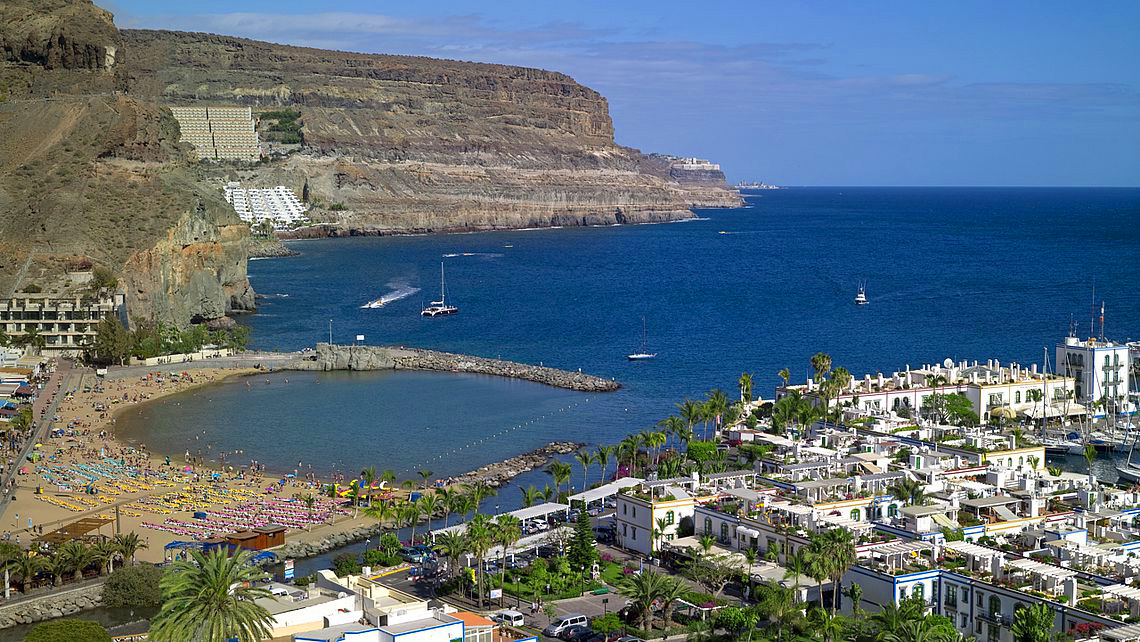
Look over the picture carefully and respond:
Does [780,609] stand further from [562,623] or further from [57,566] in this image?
[57,566]

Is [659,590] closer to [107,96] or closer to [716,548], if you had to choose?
[716,548]

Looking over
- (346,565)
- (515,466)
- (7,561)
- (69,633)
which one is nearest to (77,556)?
(7,561)

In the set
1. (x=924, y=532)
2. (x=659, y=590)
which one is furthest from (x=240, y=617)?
(x=924, y=532)

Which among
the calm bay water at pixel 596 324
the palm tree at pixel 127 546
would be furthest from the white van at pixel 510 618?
the calm bay water at pixel 596 324

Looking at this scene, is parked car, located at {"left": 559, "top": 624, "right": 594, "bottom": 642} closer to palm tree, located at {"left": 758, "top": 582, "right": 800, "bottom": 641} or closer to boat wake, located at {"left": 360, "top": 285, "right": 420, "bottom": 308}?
palm tree, located at {"left": 758, "top": 582, "right": 800, "bottom": 641}

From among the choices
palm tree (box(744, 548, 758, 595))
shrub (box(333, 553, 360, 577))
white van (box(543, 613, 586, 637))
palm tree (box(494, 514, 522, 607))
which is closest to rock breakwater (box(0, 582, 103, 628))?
shrub (box(333, 553, 360, 577))
